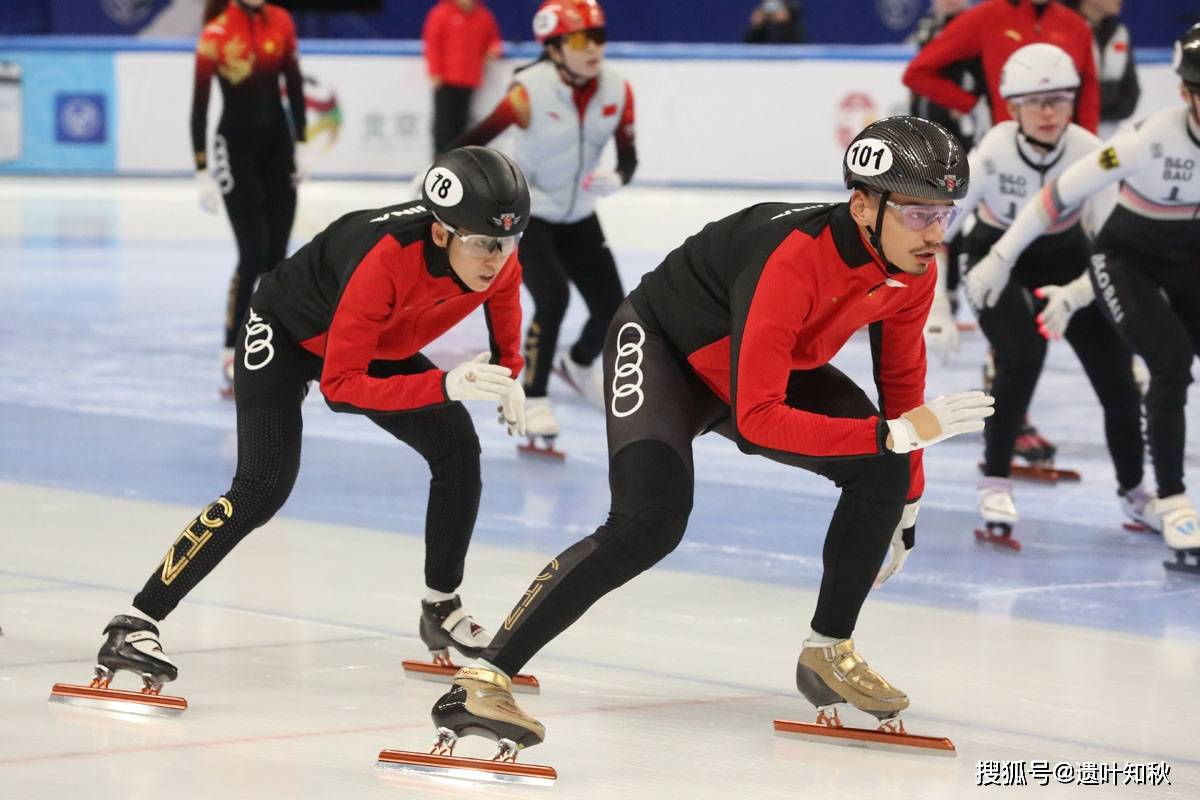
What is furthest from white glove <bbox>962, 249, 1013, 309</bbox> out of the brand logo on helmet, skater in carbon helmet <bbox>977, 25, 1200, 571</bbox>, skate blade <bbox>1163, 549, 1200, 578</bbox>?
the brand logo on helmet

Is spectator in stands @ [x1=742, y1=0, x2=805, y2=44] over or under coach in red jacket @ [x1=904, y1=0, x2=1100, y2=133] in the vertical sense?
under

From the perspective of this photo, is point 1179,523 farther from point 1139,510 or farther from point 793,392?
point 793,392

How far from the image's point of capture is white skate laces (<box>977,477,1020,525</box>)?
6.57m

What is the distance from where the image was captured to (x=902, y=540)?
4492 mm

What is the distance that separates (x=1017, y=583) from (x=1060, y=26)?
3690 millimetres

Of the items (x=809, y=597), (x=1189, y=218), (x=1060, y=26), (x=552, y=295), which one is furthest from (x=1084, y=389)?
(x=809, y=597)

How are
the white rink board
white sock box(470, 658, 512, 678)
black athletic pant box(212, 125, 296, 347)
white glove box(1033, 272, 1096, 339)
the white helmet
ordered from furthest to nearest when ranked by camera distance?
1. the white rink board
2. black athletic pant box(212, 125, 296, 347)
3. the white helmet
4. white glove box(1033, 272, 1096, 339)
5. white sock box(470, 658, 512, 678)

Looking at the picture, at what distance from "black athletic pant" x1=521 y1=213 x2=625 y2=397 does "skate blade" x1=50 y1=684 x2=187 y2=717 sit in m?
3.96

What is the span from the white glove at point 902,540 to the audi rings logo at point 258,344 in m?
1.51

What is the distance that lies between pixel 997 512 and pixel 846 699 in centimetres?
239

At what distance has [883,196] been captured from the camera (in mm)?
4004

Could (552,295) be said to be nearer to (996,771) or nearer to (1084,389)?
(1084,389)

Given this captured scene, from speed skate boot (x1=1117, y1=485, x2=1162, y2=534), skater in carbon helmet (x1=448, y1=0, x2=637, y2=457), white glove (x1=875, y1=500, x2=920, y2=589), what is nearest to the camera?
white glove (x1=875, y1=500, x2=920, y2=589)

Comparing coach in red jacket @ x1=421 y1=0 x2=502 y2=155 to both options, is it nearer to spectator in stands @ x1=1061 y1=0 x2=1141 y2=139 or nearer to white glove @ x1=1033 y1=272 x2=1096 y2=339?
spectator in stands @ x1=1061 y1=0 x2=1141 y2=139
